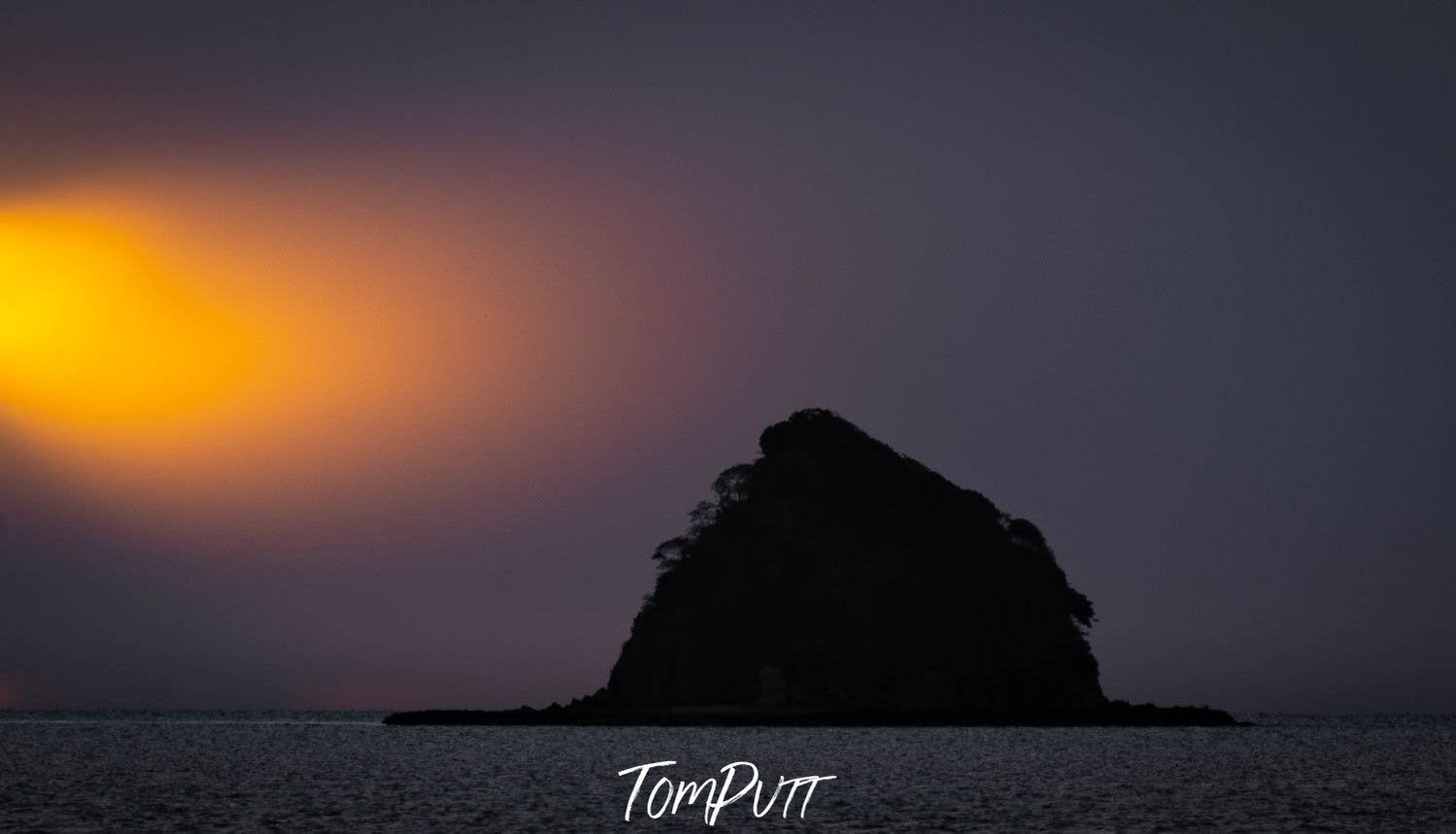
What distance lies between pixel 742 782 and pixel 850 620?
95714mm

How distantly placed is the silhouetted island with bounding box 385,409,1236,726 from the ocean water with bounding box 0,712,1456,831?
3729 cm

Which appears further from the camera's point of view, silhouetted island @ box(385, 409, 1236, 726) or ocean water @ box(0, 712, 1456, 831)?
silhouetted island @ box(385, 409, 1236, 726)

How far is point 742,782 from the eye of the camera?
70.7 meters

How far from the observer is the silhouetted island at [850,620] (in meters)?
161

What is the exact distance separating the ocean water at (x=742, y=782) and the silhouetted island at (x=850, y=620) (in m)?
37.3

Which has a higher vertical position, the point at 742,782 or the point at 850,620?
the point at 850,620

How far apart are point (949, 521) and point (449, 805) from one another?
409ft

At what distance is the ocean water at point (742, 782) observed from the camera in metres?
49.9

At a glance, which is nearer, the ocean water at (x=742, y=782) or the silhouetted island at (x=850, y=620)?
the ocean water at (x=742, y=782)

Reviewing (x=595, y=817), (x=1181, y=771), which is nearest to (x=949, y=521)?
(x=1181, y=771)

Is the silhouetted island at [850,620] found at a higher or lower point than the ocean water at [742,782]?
higher

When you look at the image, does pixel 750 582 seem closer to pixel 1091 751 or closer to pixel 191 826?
pixel 1091 751

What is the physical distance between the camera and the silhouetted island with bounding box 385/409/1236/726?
161m

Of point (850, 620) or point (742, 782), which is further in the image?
point (850, 620)
